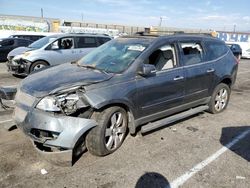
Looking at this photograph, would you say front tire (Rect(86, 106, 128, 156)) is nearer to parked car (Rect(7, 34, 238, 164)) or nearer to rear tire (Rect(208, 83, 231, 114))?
parked car (Rect(7, 34, 238, 164))

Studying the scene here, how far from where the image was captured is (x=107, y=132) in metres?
4.10

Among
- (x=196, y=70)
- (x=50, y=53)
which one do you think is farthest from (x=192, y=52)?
(x=50, y=53)

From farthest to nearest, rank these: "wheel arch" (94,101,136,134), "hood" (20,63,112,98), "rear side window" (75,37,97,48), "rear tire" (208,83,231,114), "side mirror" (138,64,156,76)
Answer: "rear side window" (75,37,97,48), "rear tire" (208,83,231,114), "side mirror" (138,64,156,76), "wheel arch" (94,101,136,134), "hood" (20,63,112,98)

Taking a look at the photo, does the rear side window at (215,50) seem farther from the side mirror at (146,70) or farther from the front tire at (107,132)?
the front tire at (107,132)

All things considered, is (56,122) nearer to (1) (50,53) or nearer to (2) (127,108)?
(2) (127,108)

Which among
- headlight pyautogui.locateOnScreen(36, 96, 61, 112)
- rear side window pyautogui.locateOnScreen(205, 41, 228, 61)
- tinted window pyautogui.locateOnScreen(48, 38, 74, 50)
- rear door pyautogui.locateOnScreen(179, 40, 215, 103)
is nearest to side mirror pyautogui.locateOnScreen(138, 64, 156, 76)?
rear door pyautogui.locateOnScreen(179, 40, 215, 103)

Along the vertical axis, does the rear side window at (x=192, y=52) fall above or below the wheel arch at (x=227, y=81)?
above

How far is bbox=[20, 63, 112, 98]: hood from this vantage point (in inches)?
152

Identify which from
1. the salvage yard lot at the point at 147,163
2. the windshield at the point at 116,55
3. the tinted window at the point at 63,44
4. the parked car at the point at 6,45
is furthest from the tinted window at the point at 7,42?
the windshield at the point at 116,55

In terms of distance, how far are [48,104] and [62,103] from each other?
7.4 inches

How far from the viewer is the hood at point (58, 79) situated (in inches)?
152

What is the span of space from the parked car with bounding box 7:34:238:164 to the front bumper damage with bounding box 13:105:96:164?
13 millimetres

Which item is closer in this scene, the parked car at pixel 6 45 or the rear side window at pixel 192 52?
the rear side window at pixel 192 52

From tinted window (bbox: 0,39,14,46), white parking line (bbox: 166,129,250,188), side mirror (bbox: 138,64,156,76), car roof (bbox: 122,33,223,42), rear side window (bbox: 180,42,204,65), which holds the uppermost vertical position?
car roof (bbox: 122,33,223,42)
